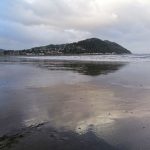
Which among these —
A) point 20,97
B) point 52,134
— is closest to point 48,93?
point 20,97

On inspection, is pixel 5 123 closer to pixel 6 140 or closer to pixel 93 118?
pixel 6 140

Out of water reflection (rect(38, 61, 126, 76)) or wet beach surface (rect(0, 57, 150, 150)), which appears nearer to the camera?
wet beach surface (rect(0, 57, 150, 150))

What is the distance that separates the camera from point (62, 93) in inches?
743

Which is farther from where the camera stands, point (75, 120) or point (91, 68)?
point (91, 68)

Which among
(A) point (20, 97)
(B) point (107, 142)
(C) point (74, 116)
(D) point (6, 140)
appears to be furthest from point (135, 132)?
(A) point (20, 97)

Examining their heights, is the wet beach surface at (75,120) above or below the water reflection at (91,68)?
above

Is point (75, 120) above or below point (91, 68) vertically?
above

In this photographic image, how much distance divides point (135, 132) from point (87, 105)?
16.1 ft

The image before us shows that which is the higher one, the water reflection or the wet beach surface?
the wet beach surface

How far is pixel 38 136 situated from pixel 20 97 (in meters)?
7.86

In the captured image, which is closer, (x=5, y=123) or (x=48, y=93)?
(x=5, y=123)

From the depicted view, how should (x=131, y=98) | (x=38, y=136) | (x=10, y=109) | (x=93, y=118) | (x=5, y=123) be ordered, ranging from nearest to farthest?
(x=38, y=136)
(x=5, y=123)
(x=93, y=118)
(x=10, y=109)
(x=131, y=98)

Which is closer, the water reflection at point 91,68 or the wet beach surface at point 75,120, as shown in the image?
the wet beach surface at point 75,120

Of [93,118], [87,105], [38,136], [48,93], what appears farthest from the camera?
[48,93]
